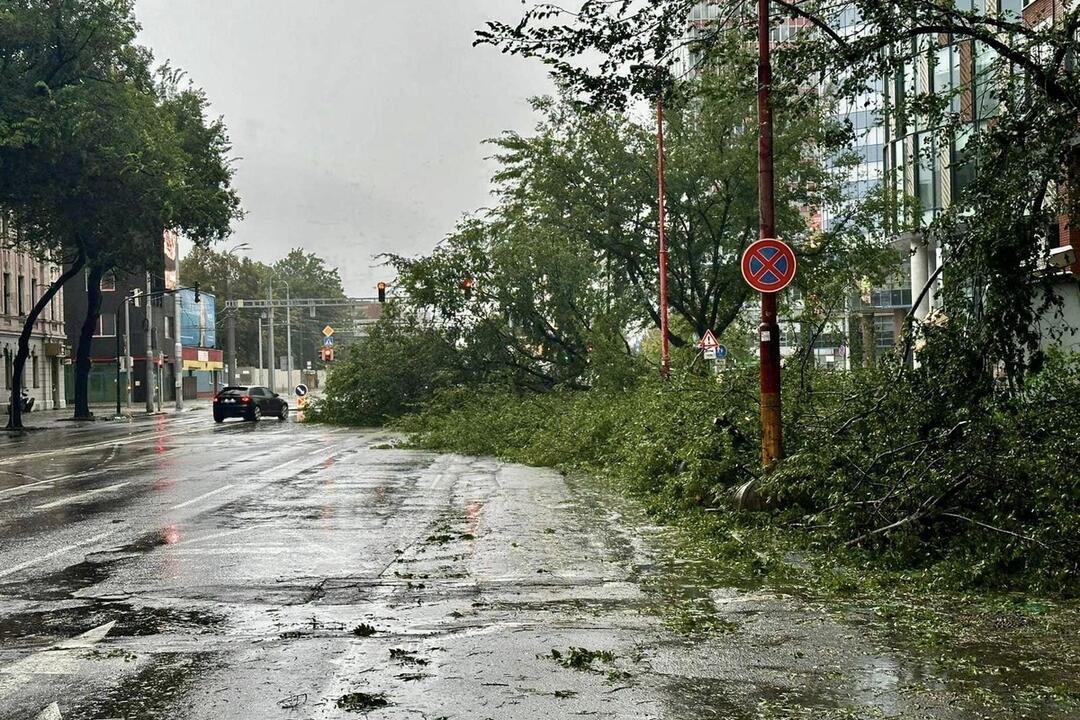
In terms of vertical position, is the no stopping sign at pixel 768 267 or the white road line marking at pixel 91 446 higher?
the no stopping sign at pixel 768 267

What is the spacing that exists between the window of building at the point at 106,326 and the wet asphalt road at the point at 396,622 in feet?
265

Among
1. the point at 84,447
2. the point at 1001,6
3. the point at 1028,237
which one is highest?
the point at 1001,6

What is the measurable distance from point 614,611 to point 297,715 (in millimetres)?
3281

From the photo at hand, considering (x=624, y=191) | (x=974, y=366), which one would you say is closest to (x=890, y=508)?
(x=974, y=366)

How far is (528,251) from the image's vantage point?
1551 inches

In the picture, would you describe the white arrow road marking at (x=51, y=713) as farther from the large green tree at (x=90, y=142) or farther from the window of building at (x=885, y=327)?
the window of building at (x=885, y=327)

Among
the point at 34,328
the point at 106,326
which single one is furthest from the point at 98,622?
the point at 106,326

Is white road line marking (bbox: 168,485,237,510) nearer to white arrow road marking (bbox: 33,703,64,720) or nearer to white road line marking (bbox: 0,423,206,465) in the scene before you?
white road line marking (bbox: 0,423,206,465)

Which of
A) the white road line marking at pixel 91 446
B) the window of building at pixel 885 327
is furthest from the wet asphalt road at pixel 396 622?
the window of building at pixel 885 327

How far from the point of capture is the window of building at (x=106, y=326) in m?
93.2

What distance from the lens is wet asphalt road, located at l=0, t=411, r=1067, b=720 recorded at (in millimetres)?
6039

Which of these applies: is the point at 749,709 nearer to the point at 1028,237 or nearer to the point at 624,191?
the point at 1028,237

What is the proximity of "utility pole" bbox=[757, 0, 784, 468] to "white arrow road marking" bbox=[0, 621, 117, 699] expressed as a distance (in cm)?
885

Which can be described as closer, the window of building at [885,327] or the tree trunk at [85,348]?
the tree trunk at [85,348]
